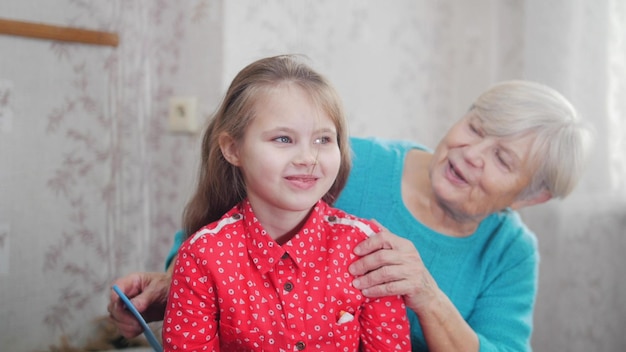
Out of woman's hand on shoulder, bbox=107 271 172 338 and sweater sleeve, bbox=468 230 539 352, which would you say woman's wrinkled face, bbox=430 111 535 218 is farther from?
woman's hand on shoulder, bbox=107 271 172 338

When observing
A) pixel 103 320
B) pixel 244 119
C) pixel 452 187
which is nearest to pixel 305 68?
pixel 244 119

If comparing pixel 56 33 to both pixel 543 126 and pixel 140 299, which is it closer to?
pixel 140 299

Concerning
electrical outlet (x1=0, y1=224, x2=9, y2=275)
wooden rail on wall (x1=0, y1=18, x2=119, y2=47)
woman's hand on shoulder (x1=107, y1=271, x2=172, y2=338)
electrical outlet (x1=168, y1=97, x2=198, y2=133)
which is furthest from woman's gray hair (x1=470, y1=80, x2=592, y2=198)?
electrical outlet (x1=0, y1=224, x2=9, y2=275)

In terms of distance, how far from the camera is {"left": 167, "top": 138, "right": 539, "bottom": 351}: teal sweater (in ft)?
5.03

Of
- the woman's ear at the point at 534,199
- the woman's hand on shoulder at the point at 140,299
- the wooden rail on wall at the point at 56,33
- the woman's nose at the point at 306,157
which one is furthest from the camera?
the wooden rail on wall at the point at 56,33

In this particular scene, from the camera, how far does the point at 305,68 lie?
44.1 inches

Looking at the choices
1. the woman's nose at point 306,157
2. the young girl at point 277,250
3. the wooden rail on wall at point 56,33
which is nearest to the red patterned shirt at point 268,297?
the young girl at point 277,250

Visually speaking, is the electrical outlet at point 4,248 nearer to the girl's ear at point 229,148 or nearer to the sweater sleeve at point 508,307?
the girl's ear at point 229,148

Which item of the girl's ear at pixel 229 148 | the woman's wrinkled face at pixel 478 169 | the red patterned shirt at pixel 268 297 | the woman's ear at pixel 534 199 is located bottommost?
the red patterned shirt at pixel 268 297

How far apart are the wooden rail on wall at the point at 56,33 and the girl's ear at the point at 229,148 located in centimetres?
118

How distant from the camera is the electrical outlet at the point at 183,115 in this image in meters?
2.16

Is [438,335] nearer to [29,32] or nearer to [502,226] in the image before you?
[502,226]

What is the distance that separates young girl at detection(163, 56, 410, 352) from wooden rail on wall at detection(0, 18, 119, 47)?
3.72ft

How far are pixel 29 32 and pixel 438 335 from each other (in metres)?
1.57
